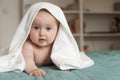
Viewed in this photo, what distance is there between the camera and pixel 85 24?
3.36m

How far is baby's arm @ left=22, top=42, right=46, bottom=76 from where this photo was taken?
917 mm

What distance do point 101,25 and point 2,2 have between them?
1409 mm

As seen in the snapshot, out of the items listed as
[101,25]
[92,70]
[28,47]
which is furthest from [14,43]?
[101,25]

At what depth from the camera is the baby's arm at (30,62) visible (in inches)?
36.1

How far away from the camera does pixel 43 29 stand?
1.06m

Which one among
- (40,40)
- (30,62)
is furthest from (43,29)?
(30,62)

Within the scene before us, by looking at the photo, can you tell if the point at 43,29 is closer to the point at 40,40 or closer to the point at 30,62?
the point at 40,40

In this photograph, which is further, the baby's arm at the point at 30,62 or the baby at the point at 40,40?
the baby at the point at 40,40

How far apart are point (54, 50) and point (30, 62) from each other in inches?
5.1

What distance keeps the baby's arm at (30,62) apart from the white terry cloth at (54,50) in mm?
23

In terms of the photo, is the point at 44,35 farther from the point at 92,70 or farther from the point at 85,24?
the point at 85,24

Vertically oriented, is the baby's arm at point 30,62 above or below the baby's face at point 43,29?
below

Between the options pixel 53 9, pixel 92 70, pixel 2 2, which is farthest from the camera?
pixel 2 2

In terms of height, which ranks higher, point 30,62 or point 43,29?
point 43,29
